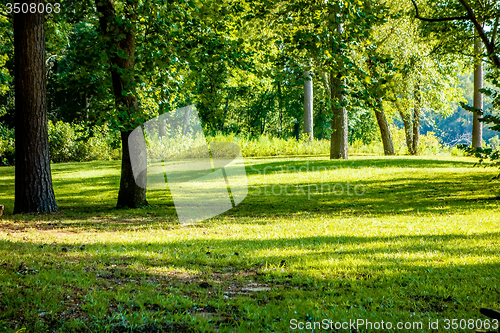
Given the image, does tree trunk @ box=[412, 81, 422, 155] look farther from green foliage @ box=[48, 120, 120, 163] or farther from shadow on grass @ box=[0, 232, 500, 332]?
shadow on grass @ box=[0, 232, 500, 332]

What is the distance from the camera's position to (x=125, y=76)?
28.1ft

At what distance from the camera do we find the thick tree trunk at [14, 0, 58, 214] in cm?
918

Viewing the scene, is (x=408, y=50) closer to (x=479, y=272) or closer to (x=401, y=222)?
(x=401, y=222)

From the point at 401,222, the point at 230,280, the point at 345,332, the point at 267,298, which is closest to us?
the point at 345,332

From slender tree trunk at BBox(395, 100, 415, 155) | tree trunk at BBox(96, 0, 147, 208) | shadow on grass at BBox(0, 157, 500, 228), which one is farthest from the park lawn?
slender tree trunk at BBox(395, 100, 415, 155)

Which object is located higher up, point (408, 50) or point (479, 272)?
point (408, 50)

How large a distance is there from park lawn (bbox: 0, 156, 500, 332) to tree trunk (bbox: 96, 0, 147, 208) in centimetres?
55

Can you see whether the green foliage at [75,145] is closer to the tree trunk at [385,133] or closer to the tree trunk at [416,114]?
the tree trunk at [385,133]

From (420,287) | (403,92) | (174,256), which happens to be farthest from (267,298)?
(403,92)

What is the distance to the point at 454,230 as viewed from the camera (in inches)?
292

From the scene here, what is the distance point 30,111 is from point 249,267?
6825 millimetres

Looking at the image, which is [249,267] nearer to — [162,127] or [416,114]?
[416,114]

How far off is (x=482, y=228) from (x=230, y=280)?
5243 millimetres

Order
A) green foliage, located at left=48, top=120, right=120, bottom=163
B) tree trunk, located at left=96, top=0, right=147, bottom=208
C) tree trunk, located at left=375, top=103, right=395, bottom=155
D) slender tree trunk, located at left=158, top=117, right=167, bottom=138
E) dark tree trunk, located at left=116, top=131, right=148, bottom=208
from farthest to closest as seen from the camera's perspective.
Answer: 1. slender tree trunk, located at left=158, top=117, right=167, bottom=138
2. tree trunk, located at left=375, top=103, right=395, bottom=155
3. green foliage, located at left=48, top=120, right=120, bottom=163
4. dark tree trunk, located at left=116, top=131, right=148, bottom=208
5. tree trunk, located at left=96, top=0, right=147, bottom=208
